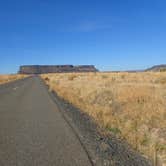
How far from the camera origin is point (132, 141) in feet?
26.2

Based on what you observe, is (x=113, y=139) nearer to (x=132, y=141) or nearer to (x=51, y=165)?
(x=132, y=141)

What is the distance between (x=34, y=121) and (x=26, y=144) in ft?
11.8

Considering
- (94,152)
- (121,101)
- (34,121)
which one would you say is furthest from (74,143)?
(121,101)

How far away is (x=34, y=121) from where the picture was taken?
433 inches

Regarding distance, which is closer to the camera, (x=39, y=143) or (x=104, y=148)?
(x=104, y=148)

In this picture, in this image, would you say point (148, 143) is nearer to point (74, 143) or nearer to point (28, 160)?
point (74, 143)

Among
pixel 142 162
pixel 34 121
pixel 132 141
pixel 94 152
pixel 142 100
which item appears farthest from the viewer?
pixel 142 100

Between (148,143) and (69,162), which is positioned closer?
(69,162)

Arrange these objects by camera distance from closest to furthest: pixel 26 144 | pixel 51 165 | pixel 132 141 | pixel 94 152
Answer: pixel 51 165 < pixel 94 152 < pixel 26 144 < pixel 132 141

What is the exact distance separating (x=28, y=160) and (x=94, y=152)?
4.99 ft

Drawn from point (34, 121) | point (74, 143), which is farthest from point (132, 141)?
point (34, 121)

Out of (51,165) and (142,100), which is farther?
(142,100)

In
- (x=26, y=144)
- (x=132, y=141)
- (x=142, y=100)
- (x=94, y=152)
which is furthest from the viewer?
(x=142, y=100)

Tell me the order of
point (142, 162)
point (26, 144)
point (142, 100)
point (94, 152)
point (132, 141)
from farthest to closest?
1. point (142, 100)
2. point (132, 141)
3. point (26, 144)
4. point (94, 152)
5. point (142, 162)
